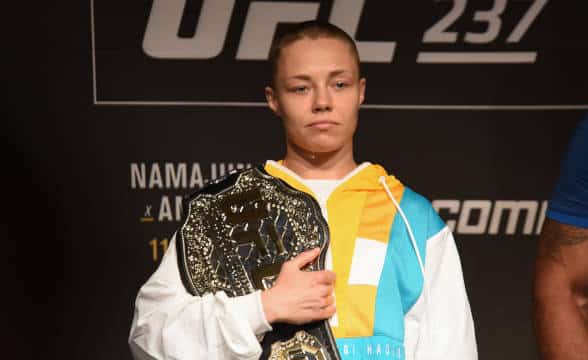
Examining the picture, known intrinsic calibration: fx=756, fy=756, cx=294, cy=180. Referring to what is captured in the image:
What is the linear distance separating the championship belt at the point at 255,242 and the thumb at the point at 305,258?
2 cm

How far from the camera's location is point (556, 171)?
2.52 meters

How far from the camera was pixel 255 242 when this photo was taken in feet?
5.28

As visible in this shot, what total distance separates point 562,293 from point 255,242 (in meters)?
0.63

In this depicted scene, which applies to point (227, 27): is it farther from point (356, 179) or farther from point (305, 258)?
point (305, 258)

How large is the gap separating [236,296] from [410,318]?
0.37 m

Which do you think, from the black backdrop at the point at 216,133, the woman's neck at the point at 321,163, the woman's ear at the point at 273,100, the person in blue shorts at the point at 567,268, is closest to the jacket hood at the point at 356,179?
the woman's neck at the point at 321,163

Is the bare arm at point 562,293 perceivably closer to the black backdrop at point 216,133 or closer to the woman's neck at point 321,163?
the woman's neck at point 321,163

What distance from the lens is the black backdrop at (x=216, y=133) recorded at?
2.46m

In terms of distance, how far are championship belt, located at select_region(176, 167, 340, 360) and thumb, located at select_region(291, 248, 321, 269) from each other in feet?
0.08

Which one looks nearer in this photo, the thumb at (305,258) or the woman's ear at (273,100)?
the thumb at (305,258)

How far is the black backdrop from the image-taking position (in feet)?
8.06

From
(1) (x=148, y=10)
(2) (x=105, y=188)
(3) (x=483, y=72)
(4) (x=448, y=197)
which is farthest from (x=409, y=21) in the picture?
(2) (x=105, y=188)

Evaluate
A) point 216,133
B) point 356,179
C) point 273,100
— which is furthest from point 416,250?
point 216,133

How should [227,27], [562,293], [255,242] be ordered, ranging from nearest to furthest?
[562,293] → [255,242] → [227,27]
